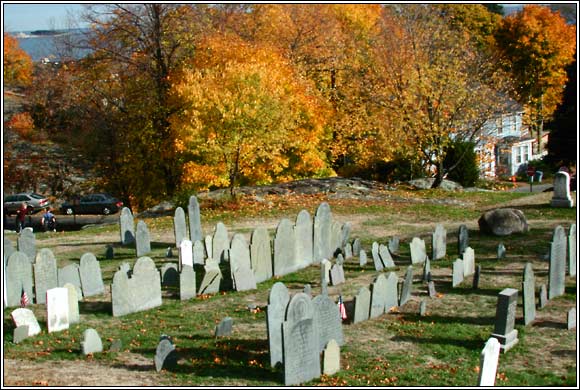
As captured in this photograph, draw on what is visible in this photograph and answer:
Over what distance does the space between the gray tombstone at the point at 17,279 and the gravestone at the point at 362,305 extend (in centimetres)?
670

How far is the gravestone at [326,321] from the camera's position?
36.0ft

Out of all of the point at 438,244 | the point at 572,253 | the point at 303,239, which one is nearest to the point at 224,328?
the point at 303,239

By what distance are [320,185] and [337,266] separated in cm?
1564

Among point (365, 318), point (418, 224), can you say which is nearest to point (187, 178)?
point (418, 224)

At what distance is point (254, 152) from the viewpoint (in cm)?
2939

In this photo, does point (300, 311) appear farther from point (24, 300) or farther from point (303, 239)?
point (303, 239)

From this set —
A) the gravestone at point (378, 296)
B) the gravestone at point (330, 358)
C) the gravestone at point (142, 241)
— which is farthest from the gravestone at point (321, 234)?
the gravestone at point (330, 358)

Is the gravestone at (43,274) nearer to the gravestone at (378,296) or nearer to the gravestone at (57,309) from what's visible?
the gravestone at (57,309)

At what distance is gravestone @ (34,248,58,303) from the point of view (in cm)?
1499

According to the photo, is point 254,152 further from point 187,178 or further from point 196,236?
point 196,236

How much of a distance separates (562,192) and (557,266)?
11378 millimetres

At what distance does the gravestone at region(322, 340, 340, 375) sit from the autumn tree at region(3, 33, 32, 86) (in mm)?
46814

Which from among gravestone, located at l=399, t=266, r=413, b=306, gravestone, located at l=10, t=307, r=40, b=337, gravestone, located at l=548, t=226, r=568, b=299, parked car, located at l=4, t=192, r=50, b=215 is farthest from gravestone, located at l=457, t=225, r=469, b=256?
parked car, located at l=4, t=192, r=50, b=215

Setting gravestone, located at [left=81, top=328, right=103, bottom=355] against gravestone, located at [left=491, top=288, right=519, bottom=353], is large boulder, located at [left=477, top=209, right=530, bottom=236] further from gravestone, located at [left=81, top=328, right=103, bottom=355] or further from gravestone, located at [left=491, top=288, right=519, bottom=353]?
gravestone, located at [left=81, top=328, right=103, bottom=355]
